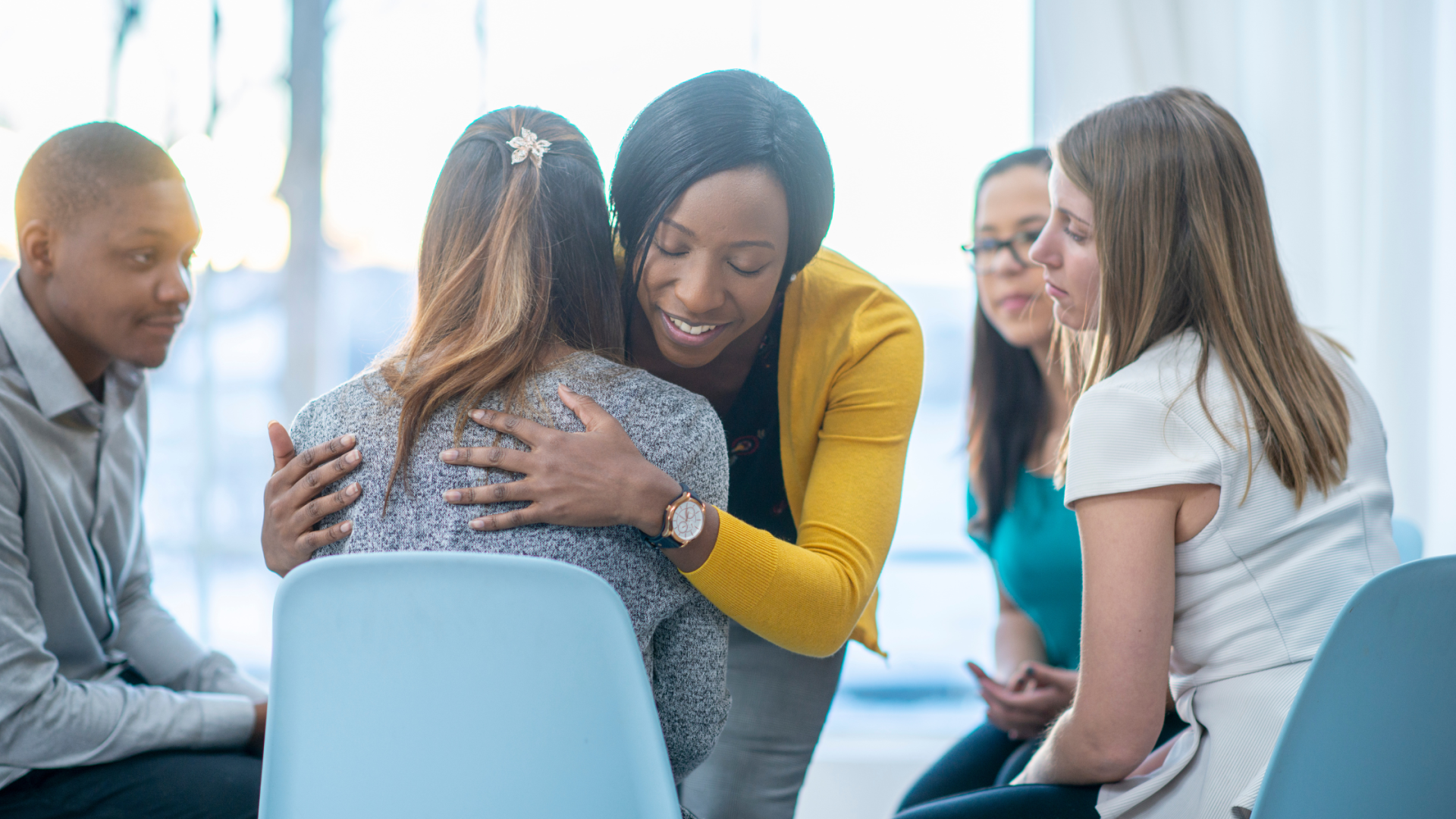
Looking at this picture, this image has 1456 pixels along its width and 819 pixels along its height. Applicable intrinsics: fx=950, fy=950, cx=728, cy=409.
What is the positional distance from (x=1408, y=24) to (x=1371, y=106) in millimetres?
198

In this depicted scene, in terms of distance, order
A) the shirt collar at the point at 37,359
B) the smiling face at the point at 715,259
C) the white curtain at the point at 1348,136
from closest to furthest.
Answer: the smiling face at the point at 715,259 → the shirt collar at the point at 37,359 → the white curtain at the point at 1348,136

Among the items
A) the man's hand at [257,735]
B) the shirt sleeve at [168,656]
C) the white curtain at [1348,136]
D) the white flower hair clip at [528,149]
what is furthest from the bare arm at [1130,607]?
the white curtain at [1348,136]

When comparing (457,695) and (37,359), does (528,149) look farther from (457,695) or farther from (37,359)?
(37,359)

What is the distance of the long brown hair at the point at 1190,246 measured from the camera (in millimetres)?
975

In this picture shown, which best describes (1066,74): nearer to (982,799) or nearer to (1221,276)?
(1221,276)

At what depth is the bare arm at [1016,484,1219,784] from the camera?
879 millimetres

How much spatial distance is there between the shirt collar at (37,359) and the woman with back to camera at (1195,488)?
4.00ft

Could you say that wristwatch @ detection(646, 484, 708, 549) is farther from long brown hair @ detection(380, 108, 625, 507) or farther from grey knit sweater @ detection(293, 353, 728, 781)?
long brown hair @ detection(380, 108, 625, 507)

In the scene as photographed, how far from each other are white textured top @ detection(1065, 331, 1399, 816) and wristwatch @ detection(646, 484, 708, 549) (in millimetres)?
360

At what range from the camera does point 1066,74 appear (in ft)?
7.83

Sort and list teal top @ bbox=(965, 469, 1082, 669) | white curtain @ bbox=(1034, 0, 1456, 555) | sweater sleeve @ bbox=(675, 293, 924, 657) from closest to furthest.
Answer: sweater sleeve @ bbox=(675, 293, 924, 657)
teal top @ bbox=(965, 469, 1082, 669)
white curtain @ bbox=(1034, 0, 1456, 555)

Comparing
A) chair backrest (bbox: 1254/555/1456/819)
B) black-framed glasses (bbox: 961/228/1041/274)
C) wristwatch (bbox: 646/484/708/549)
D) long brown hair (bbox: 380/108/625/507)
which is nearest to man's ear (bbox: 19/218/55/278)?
long brown hair (bbox: 380/108/625/507)

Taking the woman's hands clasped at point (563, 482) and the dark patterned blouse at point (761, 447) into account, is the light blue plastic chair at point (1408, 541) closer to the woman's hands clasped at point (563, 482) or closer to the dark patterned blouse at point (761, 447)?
the dark patterned blouse at point (761, 447)

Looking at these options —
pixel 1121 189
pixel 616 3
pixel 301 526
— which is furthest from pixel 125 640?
pixel 616 3
